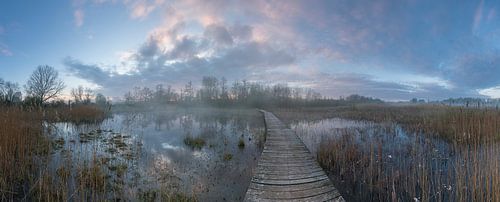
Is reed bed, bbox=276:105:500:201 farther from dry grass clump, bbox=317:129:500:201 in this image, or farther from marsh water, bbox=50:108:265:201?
marsh water, bbox=50:108:265:201

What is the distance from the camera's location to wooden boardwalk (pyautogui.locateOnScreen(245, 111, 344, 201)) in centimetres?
423

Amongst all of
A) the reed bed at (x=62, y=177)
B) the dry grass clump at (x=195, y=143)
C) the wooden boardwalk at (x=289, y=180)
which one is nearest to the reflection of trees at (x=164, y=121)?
the dry grass clump at (x=195, y=143)

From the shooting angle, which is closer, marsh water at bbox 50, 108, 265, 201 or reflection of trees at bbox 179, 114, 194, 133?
marsh water at bbox 50, 108, 265, 201

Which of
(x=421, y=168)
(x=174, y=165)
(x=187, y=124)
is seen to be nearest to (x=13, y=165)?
(x=174, y=165)

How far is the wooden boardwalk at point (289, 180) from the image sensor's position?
423cm

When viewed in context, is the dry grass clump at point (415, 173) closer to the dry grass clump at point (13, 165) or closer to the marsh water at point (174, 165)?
the marsh water at point (174, 165)

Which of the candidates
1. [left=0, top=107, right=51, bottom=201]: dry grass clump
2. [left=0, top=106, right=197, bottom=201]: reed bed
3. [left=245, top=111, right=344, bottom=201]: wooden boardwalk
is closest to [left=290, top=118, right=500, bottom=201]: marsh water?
[left=245, top=111, right=344, bottom=201]: wooden boardwalk

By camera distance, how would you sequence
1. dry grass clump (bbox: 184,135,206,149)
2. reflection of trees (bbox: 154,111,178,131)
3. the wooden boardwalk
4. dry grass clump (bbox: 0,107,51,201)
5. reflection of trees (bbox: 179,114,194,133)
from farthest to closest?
reflection of trees (bbox: 154,111,178,131) → reflection of trees (bbox: 179,114,194,133) → dry grass clump (bbox: 184,135,206,149) → dry grass clump (bbox: 0,107,51,201) → the wooden boardwalk

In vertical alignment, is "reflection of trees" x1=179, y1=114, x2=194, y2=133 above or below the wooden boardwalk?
below

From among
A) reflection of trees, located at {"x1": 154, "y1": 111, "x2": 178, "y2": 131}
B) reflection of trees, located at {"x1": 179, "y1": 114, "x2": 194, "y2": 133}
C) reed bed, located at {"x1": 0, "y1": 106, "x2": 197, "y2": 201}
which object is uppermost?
reed bed, located at {"x1": 0, "y1": 106, "x2": 197, "y2": 201}

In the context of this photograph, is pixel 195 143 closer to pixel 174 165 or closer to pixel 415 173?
pixel 174 165

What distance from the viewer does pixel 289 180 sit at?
493 cm

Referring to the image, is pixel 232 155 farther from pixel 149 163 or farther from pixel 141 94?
pixel 141 94

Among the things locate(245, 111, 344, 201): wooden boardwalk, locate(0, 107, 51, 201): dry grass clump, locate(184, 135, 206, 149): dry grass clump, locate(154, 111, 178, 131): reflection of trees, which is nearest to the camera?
A: locate(245, 111, 344, 201): wooden boardwalk
